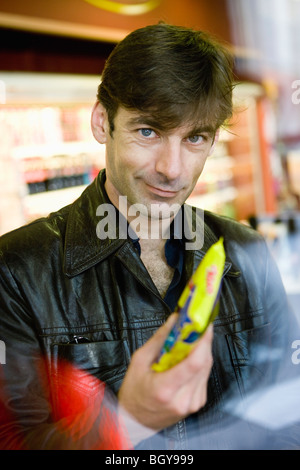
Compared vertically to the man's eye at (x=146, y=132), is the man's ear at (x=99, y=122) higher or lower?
higher

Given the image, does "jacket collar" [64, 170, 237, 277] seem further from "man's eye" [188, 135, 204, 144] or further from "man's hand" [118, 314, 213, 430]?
"man's hand" [118, 314, 213, 430]

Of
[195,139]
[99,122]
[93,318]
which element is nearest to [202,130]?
[195,139]

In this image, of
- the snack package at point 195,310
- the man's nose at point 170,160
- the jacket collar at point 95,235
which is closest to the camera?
the snack package at point 195,310

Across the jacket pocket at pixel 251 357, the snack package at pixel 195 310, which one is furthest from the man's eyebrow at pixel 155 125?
the jacket pocket at pixel 251 357

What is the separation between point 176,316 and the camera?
2.02 feet

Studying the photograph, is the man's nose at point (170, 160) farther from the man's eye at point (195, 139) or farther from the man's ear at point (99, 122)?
the man's ear at point (99, 122)

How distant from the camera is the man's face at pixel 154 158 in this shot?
89 centimetres

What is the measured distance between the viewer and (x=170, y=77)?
88 centimetres

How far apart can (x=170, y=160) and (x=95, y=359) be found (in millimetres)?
431

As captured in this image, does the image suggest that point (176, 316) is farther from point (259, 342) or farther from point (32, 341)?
point (259, 342)

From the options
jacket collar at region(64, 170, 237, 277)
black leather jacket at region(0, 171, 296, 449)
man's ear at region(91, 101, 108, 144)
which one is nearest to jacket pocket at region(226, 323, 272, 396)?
black leather jacket at region(0, 171, 296, 449)

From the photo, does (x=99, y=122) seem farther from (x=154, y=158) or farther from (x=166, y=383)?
(x=166, y=383)
